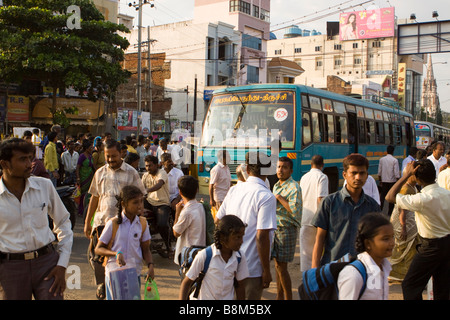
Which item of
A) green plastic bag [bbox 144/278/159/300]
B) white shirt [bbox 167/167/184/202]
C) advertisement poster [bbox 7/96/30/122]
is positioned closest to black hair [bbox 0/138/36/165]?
green plastic bag [bbox 144/278/159/300]

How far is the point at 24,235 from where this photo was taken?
326 centimetres

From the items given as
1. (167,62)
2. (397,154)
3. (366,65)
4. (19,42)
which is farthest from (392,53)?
(19,42)

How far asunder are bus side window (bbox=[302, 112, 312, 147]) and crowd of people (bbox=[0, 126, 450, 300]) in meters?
5.13

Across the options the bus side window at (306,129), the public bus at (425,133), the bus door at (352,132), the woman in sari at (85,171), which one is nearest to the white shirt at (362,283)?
the woman in sari at (85,171)

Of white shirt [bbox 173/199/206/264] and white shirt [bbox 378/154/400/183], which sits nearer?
white shirt [bbox 173/199/206/264]

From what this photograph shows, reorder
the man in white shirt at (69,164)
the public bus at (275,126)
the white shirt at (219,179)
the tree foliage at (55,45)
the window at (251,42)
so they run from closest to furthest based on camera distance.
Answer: the white shirt at (219,179), the public bus at (275,126), the man in white shirt at (69,164), the tree foliage at (55,45), the window at (251,42)

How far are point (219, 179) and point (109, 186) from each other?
336cm

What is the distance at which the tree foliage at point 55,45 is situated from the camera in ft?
65.2

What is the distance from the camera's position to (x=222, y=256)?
342 cm

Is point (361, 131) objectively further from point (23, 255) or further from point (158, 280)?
point (23, 255)

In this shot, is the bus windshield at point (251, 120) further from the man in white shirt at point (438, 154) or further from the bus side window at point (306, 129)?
the man in white shirt at point (438, 154)

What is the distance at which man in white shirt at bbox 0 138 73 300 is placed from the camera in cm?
324

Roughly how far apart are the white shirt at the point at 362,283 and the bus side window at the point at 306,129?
842 cm

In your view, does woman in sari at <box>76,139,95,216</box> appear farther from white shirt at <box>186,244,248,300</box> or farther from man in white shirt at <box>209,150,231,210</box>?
white shirt at <box>186,244,248,300</box>
